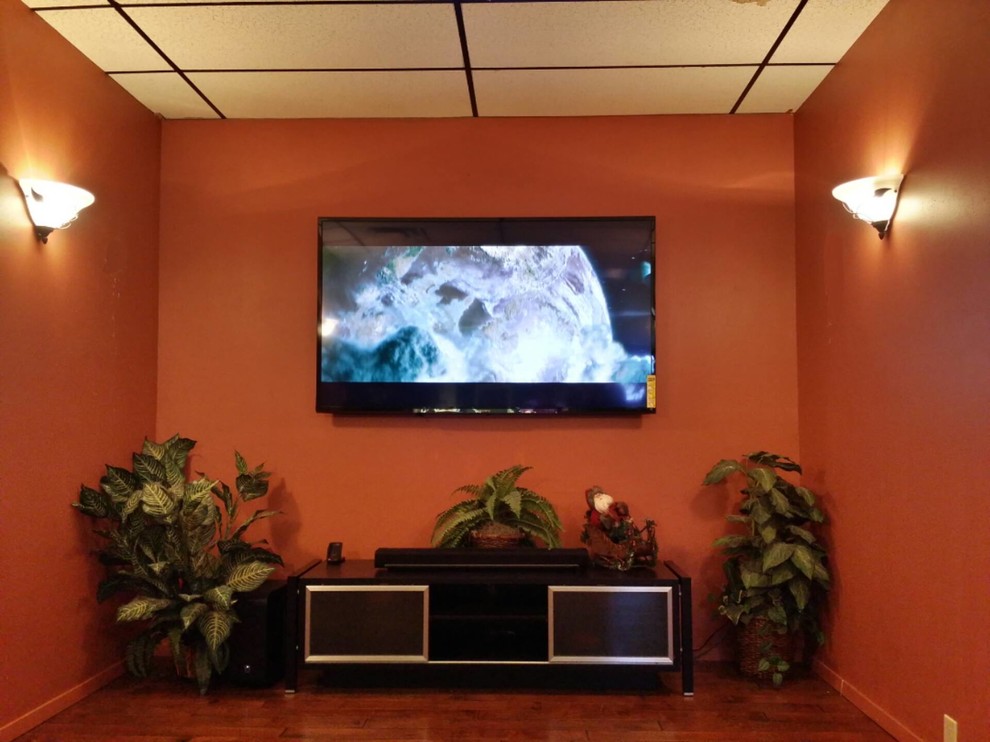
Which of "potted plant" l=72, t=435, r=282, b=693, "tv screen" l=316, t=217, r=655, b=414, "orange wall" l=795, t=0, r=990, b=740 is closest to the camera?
"orange wall" l=795, t=0, r=990, b=740

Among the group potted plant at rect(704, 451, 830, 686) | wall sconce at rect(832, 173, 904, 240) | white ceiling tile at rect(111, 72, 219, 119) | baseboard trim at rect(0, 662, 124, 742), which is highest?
white ceiling tile at rect(111, 72, 219, 119)

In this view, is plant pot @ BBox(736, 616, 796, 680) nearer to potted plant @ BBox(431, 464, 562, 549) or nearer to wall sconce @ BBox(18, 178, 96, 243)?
potted plant @ BBox(431, 464, 562, 549)

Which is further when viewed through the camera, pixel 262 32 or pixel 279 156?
pixel 279 156

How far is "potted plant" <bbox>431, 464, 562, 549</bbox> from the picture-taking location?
351 cm

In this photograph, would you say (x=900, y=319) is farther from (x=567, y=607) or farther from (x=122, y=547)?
(x=122, y=547)

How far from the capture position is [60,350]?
3.15 m

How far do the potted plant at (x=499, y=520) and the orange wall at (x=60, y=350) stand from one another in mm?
1517

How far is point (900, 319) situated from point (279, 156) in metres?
2.94

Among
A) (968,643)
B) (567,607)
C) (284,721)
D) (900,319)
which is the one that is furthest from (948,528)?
(284,721)

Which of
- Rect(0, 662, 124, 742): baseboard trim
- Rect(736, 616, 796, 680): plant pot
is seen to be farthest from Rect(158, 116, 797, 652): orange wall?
Rect(0, 662, 124, 742): baseboard trim

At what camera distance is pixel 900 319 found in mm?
2830

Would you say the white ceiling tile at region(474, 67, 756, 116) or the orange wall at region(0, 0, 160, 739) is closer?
the orange wall at region(0, 0, 160, 739)

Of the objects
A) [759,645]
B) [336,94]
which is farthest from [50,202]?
[759,645]

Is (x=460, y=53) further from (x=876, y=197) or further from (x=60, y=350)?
(x=60, y=350)
